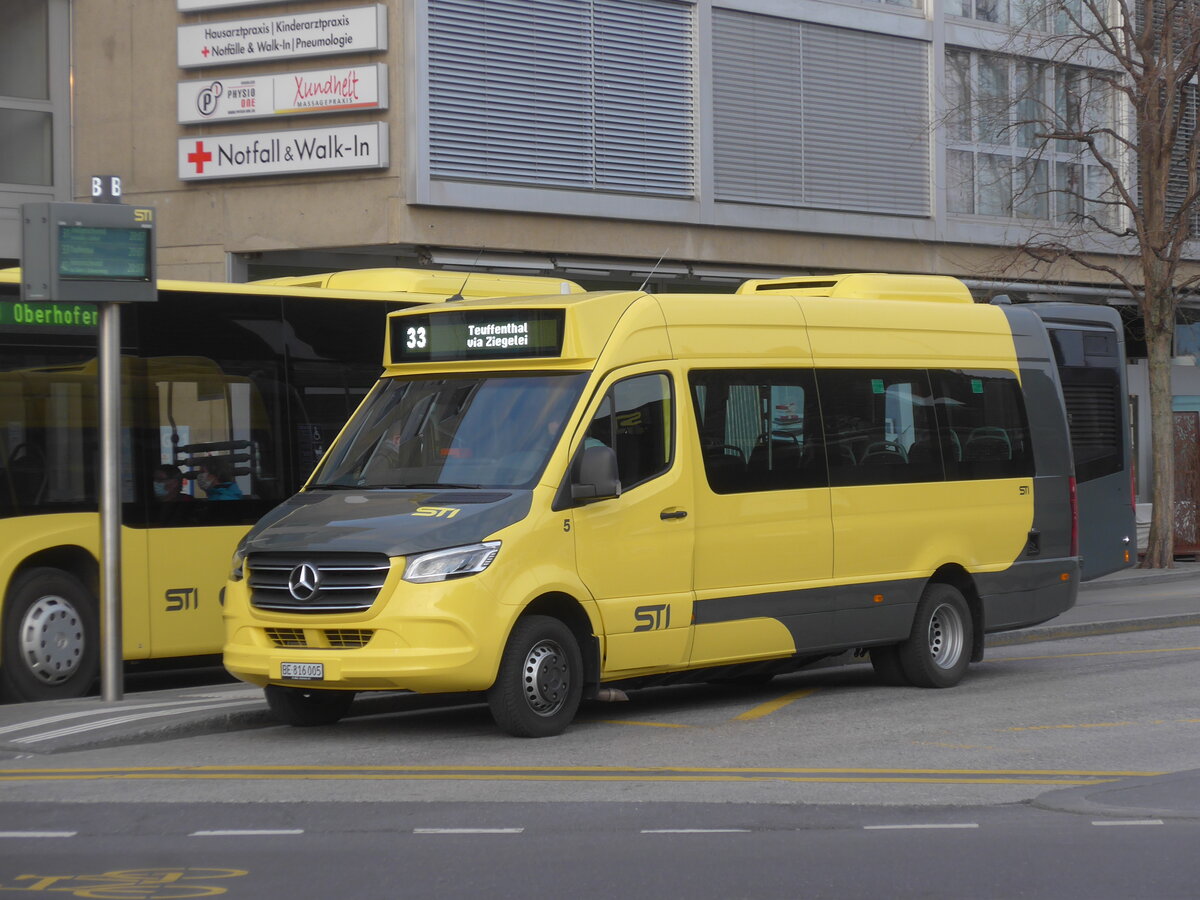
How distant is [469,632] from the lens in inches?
385

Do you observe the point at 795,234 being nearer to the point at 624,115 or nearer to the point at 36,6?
the point at 624,115

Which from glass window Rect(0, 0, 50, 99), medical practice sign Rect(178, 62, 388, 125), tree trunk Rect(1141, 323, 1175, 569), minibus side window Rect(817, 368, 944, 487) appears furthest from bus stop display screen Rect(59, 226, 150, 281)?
tree trunk Rect(1141, 323, 1175, 569)

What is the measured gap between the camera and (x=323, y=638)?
10055 millimetres

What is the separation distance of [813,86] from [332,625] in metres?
19.4

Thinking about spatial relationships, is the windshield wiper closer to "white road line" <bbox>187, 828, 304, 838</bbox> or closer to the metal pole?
the metal pole

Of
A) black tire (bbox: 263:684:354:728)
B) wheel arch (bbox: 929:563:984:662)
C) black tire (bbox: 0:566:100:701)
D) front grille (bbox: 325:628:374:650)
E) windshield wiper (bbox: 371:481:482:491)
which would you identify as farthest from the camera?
wheel arch (bbox: 929:563:984:662)

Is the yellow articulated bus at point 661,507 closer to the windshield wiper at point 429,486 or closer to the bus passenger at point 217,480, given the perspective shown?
the windshield wiper at point 429,486

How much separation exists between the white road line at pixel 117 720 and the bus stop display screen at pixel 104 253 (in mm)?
2809

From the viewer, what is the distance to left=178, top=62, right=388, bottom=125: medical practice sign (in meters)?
22.7

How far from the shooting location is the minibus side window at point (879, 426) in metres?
12.4

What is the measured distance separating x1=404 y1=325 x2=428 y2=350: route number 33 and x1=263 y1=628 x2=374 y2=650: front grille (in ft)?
7.47

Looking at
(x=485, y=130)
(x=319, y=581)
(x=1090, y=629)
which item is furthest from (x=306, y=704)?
(x=485, y=130)

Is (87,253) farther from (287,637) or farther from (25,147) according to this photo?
(25,147)

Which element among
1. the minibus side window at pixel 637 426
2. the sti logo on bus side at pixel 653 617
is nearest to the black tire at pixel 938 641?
the sti logo on bus side at pixel 653 617
